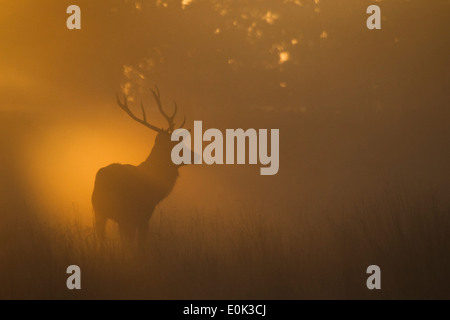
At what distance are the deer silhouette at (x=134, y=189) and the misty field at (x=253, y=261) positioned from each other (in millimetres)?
689

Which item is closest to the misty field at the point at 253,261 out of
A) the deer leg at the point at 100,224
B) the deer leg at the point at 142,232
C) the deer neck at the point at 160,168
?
the deer leg at the point at 142,232

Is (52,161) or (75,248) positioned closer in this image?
(75,248)

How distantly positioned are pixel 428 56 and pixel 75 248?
21.9ft

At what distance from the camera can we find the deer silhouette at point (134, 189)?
5.17m

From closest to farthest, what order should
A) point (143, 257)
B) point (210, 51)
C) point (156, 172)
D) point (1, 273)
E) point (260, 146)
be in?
1. point (1, 273)
2. point (143, 257)
3. point (156, 172)
4. point (260, 146)
5. point (210, 51)

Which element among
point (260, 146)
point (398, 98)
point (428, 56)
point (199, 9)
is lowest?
point (260, 146)

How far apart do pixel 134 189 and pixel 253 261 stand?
1.77 metres

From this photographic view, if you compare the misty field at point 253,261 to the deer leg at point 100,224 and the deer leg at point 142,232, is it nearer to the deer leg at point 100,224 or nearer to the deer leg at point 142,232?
the deer leg at point 142,232

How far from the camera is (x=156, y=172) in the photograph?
539 cm

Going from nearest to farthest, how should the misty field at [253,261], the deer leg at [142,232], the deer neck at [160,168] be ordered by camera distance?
the misty field at [253,261], the deer leg at [142,232], the deer neck at [160,168]

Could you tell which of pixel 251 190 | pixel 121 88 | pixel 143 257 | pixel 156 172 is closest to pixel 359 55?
pixel 251 190

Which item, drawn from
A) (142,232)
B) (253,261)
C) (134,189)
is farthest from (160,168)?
(253,261)

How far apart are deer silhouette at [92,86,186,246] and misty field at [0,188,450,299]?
689 mm

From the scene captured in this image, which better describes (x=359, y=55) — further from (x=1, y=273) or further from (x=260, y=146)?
(x=1, y=273)
